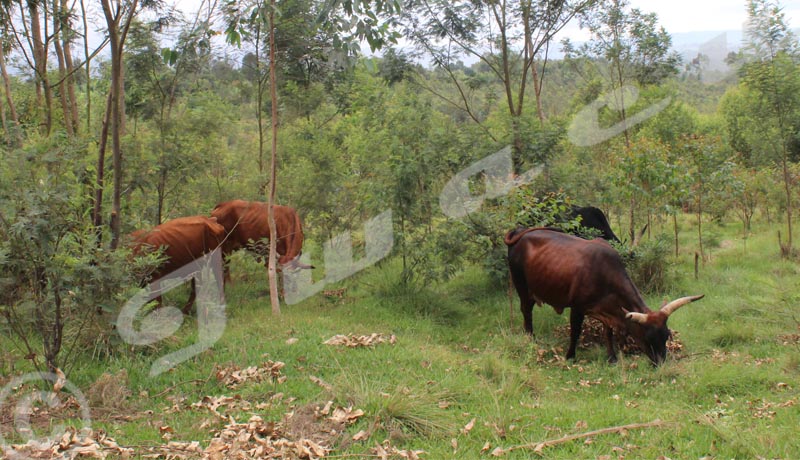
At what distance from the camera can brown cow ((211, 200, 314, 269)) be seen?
10.2 m

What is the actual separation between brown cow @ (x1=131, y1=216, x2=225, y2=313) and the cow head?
583 cm

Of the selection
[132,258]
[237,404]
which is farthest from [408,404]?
[132,258]

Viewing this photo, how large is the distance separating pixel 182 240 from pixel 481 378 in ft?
16.2

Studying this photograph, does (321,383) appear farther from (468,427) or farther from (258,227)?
(258,227)

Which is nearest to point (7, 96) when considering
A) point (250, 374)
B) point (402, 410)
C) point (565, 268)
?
point (250, 374)

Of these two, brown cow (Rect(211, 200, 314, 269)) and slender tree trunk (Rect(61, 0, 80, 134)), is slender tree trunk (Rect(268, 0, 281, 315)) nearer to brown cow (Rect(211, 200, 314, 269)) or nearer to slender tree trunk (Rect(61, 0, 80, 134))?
brown cow (Rect(211, 200, 314, 269))

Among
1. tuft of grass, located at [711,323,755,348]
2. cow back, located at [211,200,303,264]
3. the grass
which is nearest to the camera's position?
the grass

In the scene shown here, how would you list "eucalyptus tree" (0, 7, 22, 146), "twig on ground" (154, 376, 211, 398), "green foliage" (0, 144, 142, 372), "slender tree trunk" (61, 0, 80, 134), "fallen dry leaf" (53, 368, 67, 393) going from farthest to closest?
"slender tree trunk" (61, 0, 80, 134)
"eucalyptus tree" (0, 7, 22, 146)
"twig on ground" (154, 376, 211, 398)
"fallen dry leaf" (53, 368, 67, 393)
"green foliage" (0, 144, 142, 372)

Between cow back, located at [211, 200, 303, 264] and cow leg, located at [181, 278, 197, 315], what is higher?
cow back, located at [211, 200, 303, 264]

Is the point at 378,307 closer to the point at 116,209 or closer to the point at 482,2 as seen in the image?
the point at 116,209

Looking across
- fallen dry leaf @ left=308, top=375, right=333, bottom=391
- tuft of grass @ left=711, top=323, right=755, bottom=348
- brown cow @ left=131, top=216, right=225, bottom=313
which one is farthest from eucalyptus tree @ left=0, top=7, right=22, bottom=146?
tuft of grass @ left=711, top=323, right=755, bottom=348

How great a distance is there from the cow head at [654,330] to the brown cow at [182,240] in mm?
5829

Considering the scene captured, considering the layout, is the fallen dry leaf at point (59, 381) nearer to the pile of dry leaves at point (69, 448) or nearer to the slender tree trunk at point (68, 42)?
the pile of dry leaves at point (69, 448)

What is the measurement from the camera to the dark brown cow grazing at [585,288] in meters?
7.07
